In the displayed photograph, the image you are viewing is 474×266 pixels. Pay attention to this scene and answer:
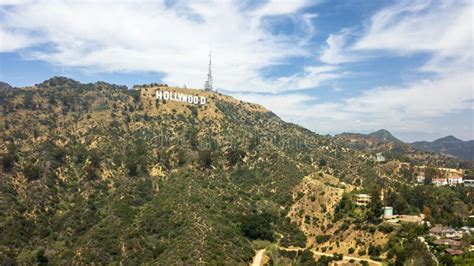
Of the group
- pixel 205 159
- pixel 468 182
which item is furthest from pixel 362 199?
pixel 468 182

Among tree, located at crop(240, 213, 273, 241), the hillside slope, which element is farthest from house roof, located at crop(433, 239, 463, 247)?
tree, located at crop(240, 213, 273, 241)

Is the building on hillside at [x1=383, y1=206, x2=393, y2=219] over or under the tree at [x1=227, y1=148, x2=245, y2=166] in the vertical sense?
under

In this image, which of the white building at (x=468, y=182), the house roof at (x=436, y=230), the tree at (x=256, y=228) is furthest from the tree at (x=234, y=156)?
the white building at (x=468, y=182)

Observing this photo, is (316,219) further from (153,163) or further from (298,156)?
(153,163)

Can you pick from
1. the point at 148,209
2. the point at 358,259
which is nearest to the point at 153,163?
the point at 148,209

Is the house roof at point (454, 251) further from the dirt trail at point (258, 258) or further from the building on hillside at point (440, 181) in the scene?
the building on hillside at point (440, 181)

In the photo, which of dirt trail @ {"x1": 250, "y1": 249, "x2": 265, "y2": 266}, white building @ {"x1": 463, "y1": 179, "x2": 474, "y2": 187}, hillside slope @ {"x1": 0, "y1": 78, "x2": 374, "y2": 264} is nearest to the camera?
dirt trail @ {"x1": 250, "y1": 249, "x2": 265, "y2": 266}

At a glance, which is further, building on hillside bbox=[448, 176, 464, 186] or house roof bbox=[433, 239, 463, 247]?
building on hillside bbox=[448, 176, 464, 186]

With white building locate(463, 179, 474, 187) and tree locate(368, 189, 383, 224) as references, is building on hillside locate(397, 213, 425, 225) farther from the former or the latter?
white building locate(463, 179, 474, 187)
